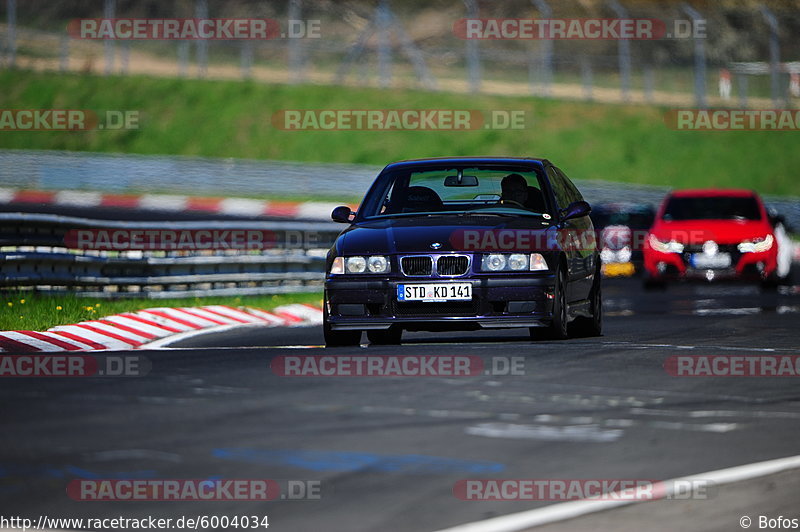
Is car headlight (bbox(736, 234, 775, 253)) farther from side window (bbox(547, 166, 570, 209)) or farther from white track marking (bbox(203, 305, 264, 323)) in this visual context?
side window (bbox(547, 166, 570, 209))

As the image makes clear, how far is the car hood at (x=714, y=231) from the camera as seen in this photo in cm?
2133

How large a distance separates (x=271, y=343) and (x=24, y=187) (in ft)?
85.0

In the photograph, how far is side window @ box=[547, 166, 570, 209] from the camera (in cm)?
1285

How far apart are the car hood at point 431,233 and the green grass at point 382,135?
32530 millimetres

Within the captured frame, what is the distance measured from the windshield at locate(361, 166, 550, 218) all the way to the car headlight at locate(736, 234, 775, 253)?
9147 millimetres

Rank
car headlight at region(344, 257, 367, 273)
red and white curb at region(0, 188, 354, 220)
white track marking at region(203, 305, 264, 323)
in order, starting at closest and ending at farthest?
car headlight at region(344, 257, 367, 273) < white track marking at region(203, 305, 264, 323) < red and white curb at region(0, 188, 354, 220)

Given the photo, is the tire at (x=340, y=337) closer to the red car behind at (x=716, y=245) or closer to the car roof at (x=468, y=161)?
the car roof at (x=468, y=161)

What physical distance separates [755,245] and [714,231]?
59cm

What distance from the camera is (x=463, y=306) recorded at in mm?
11438

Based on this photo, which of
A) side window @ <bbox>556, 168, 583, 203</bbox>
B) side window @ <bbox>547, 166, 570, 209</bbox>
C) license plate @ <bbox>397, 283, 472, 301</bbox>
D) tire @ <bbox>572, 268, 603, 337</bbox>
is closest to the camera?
license plate @ <bbox>397, 283, 472, 301</bbox>

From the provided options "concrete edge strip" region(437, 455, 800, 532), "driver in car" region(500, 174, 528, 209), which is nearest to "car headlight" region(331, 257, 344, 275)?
"driver in car" region(500, 174, 528, 209)

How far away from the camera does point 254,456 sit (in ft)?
22.4

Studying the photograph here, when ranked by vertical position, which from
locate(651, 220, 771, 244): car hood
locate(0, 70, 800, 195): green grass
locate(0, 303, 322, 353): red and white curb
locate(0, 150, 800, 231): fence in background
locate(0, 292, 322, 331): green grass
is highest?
locate(0, 70, 800, 195): green grass

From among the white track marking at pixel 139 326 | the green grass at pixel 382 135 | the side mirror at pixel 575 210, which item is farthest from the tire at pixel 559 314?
the green grass at pixel 382 135
